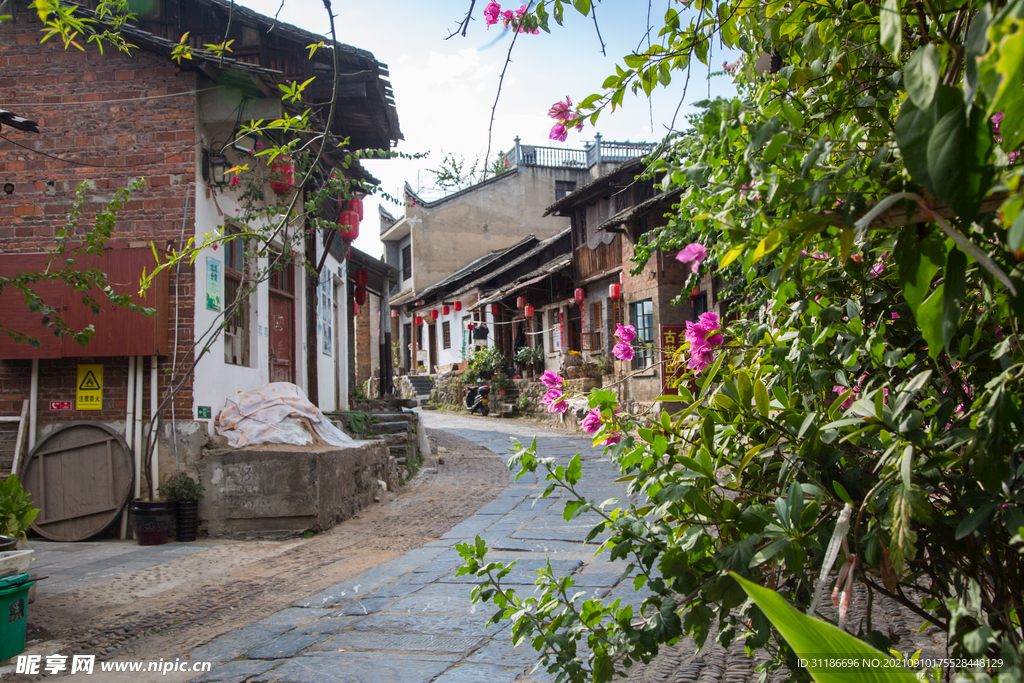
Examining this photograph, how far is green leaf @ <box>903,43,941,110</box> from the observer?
791mm

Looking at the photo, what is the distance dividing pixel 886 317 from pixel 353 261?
11.2 m

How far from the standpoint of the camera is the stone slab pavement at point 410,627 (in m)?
2.76

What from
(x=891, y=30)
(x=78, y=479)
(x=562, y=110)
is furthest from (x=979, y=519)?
(x=78, y=479)

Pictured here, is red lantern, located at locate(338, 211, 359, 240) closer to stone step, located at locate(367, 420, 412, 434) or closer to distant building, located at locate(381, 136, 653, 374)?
stone step, located at locate(367, 420, 412, 434)

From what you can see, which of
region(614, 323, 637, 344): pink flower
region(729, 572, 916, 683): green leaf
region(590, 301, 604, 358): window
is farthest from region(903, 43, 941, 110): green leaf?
region(590, 301, 604, 358): window

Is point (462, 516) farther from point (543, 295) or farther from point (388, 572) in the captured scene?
point (543, 295)

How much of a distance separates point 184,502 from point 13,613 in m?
2.60

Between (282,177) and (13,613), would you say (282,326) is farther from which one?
(13,613)

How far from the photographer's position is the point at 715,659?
8.74ft

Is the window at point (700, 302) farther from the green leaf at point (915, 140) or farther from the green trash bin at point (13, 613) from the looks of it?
the green leaf at point (915, 140)

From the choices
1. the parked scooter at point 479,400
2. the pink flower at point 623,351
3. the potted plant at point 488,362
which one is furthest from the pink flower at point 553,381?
the potted plant at point 488,362

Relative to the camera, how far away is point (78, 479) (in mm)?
5801

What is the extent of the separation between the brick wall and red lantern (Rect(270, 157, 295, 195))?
773mm

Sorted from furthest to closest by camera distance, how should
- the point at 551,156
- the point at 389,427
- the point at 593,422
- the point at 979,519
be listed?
the point at 551,156 → the point at 389,427 → the point at 593,422 → the point at 979,519
